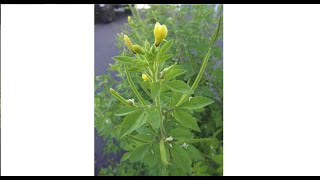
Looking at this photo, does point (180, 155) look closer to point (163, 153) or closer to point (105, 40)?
point (163, 153)

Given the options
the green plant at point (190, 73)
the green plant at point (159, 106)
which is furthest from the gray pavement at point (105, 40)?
the green plant at point (159, 106)

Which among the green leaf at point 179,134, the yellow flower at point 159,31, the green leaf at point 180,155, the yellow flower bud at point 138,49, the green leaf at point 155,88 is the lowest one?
the green leaf at point 180,155

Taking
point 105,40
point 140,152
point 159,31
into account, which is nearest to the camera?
point 159,31

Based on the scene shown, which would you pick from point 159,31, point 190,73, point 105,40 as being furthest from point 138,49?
point 105,40

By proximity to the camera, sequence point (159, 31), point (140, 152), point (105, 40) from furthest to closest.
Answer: point (105, 40) < point (140, 152) < point (159, 31)

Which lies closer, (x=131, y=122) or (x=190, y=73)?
(x=131, y=122)

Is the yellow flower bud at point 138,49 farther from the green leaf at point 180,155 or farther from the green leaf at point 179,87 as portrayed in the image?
the green leaf at point 180,155
